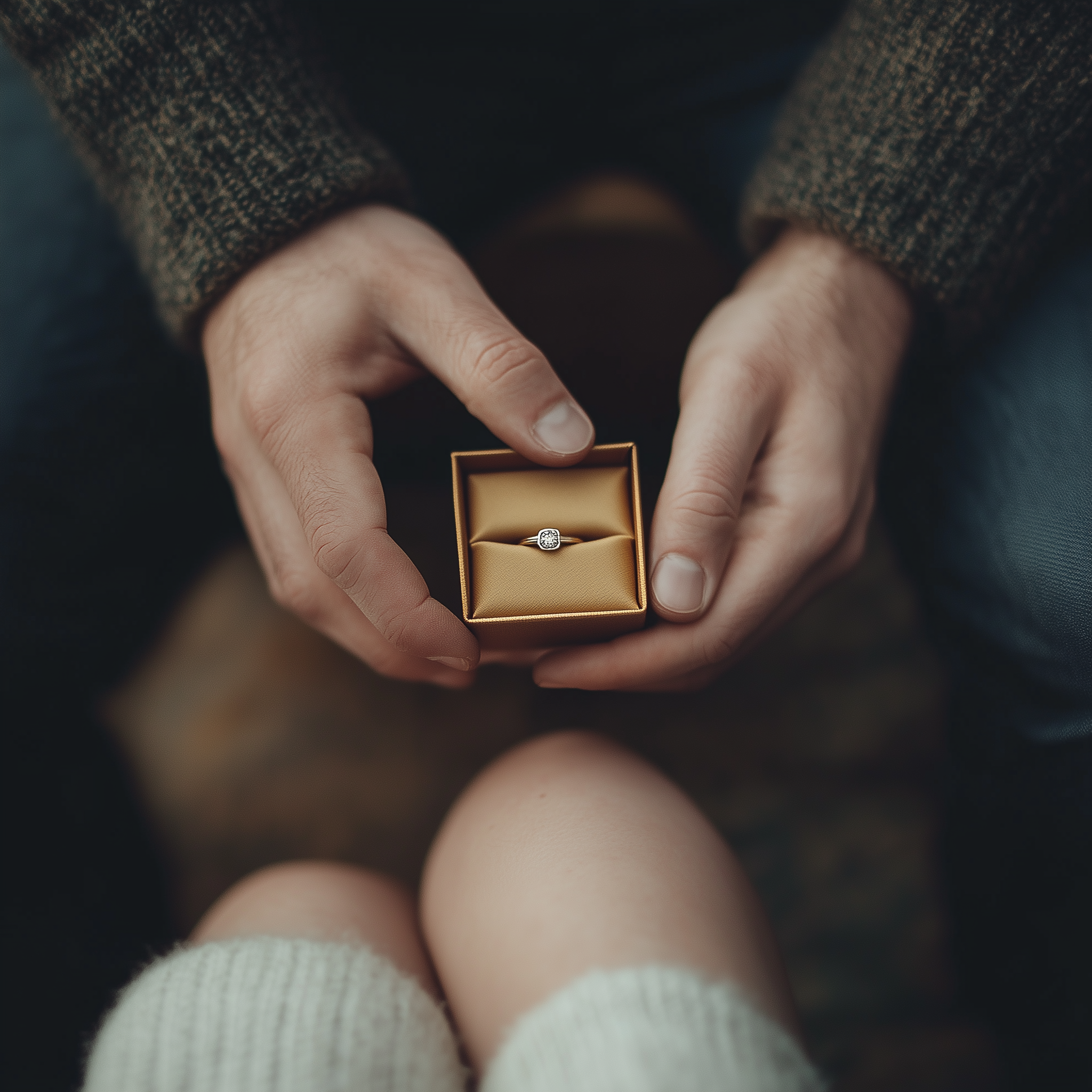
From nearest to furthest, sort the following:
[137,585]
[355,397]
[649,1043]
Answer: [649,1043]
[355,397]
[137,585]

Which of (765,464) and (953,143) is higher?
(953,143)

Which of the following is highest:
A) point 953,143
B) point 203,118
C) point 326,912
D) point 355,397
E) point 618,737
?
point 203,118

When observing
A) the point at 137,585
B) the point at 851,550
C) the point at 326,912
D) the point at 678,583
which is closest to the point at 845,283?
the point at 851,550

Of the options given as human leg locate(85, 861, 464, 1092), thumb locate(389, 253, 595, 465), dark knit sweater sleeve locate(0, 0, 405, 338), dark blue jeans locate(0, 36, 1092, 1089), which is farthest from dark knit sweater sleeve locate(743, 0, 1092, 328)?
human leg locate(85, 861, 464, 1092)

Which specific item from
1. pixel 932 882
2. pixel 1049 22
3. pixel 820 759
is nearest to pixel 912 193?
pixel 1049 22

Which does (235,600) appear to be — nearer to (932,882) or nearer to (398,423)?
(398,423)

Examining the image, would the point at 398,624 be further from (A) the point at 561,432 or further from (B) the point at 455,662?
(A) the point at 561,432

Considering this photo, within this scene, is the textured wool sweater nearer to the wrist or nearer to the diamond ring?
the wrist

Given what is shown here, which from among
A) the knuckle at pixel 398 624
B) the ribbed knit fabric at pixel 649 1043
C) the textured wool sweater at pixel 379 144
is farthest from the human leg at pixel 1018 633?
the knuckle at pixel 398 624
